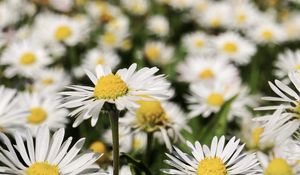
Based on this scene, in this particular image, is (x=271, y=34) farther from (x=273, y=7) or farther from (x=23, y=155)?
(x=23, y=155)

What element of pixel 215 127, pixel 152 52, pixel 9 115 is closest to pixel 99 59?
pixel 152 52

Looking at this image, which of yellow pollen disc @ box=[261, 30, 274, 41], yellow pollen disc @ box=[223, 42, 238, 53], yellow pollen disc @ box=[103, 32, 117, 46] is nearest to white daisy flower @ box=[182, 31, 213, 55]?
yellow pollen disc @ box=[223, 42, 238, 53]

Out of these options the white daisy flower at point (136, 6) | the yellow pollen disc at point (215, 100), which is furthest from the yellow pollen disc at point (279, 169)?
the white daisy flower at point (136, 6)

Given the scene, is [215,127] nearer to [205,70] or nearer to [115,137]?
[115,137]

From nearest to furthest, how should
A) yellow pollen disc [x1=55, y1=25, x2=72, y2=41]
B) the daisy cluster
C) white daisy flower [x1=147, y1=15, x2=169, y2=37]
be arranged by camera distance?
the daisy cluster → yellow pollen disc [x1=55, y1=25, x2=72, y2=41] → white daisy flower [x1=147, y1=15, x2=169, y2=37]

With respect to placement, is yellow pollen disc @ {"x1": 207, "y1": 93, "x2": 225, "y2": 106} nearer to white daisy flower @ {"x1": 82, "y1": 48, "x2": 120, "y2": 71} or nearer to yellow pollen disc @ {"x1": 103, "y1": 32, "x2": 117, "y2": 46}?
white daisy flower @ {"x1": 82, "y1": 48, "x2": 120, "y2": 71}

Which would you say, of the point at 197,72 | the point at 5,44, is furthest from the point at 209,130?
the point at 5,44
